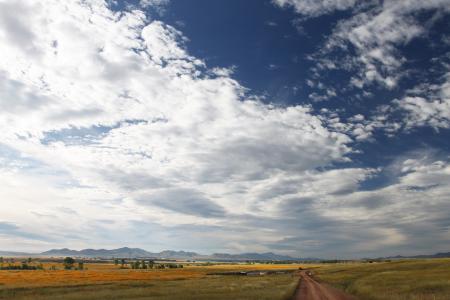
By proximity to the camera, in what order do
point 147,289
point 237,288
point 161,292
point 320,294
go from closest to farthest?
point 320,294, point 161,292, point 237,288, point 147,289

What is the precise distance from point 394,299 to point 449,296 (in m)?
6.14

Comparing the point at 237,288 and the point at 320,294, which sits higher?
the point at 237,288

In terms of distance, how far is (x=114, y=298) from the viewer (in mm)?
44844

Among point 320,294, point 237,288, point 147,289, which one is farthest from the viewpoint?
point 147,289

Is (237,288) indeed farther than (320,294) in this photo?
Yes

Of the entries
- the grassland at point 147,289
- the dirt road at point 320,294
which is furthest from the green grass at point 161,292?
the dirt road at point 320,294

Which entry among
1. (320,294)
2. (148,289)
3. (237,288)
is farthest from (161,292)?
(320,294)

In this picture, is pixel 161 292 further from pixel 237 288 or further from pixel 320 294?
pixel 320 294

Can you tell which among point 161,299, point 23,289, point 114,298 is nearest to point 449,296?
point 161,299

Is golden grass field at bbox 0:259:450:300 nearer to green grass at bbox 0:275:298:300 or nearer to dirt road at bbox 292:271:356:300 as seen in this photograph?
green grass at bbox 0:275:298:300

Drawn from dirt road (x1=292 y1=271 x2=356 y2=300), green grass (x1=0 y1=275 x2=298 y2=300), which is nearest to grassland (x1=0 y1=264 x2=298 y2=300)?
green grass (x1=0 y1=275 x2=298 y2=300)

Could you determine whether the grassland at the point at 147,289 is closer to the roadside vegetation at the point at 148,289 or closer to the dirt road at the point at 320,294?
the roadside vegetation at the point at 148,289

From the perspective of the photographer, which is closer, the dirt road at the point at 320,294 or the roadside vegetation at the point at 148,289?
the dirt road at the point at 320,294

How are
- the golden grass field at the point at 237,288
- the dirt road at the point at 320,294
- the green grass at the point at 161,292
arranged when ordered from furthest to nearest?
1. the green grass at the point at 161,292
2. the golden grass field at the point at 237,288
3. the dirt road at the point at 320,294
